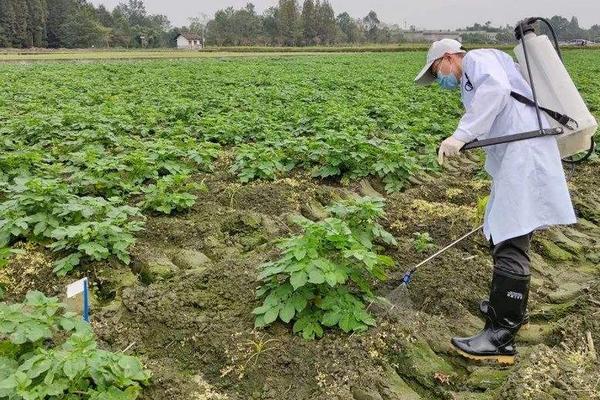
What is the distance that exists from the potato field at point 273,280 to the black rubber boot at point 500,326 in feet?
0.24

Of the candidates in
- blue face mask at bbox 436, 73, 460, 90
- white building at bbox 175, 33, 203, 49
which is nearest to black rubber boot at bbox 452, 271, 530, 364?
blue face mask at bbox 436, 73, 460, 90

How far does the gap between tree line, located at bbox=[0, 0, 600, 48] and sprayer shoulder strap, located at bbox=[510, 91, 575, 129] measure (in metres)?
66.6

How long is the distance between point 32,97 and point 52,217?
9.27 meters

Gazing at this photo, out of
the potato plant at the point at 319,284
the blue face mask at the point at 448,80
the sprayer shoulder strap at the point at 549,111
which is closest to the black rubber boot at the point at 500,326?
the potato plant at the point at 319,284

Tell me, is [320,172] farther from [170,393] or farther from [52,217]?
[170,393]

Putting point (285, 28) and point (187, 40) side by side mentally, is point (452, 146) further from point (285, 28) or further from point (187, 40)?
point (187, 40)

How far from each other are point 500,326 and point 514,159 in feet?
3.02

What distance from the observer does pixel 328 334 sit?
3.03 metres

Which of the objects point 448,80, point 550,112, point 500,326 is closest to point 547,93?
point 550,112

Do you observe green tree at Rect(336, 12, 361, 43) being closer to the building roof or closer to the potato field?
the building roof

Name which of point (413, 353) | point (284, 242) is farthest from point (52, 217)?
point (413, 353)

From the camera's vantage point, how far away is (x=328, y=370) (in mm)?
2777

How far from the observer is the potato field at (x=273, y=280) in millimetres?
2650

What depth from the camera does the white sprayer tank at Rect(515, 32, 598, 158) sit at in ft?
9.39
